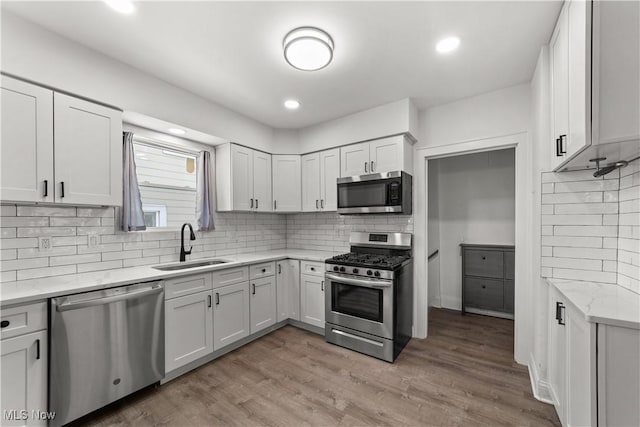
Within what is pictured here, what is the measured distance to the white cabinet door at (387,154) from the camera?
9.59ft

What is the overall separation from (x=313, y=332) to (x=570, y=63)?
3321mm

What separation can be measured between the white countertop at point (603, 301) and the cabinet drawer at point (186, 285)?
106 inches

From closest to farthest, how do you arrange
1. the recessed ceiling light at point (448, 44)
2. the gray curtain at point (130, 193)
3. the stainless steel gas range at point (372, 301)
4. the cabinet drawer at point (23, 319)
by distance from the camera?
1. the cabinet drawer at point (23, 319)
2. the recessed ceiling light at point (448, 44)
3. the gray curtain at point (130, 193)
4. the stainless steel gas range at point (372, 301)

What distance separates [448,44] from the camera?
78.6 inches

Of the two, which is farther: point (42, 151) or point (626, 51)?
point (42, 151)

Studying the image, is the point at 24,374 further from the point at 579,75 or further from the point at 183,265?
the point at 579,75

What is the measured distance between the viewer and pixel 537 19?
1748 millimetres

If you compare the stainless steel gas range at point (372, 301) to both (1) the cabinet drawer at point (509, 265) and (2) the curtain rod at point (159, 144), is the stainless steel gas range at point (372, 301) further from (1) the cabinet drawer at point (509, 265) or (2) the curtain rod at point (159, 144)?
(2) the curtain rod at point (159, 144)

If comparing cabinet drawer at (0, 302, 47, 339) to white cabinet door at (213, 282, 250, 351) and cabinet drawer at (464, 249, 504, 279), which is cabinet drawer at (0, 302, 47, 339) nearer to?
white cabinet door at (213, 282, 250, 351)

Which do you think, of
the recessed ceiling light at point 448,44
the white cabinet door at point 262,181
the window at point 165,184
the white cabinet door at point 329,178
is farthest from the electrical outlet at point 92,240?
the recessed ceiling light at point 448,44

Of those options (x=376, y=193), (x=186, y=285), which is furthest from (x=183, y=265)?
(x=376, y=193)

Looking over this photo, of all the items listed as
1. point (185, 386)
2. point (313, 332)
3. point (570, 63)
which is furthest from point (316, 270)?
point (570, 63)

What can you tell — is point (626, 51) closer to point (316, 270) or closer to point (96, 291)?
point (316, 270)

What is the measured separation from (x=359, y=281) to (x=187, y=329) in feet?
5.56
